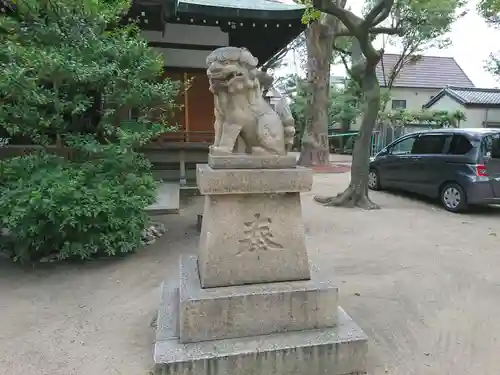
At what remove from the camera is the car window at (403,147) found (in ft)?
30.0

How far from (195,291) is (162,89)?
3.07 meters

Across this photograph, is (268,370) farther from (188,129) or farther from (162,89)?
(188,129)

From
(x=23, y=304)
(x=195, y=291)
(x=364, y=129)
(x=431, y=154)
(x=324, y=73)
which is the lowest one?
(x=23, y=304)

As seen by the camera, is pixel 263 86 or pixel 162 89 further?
pixel 162 89

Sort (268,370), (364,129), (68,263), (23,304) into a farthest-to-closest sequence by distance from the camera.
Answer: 1. (364,129)
2. (68,263)
3. (23,304)
4. (268,370)

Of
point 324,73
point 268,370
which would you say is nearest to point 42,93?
point 268,370

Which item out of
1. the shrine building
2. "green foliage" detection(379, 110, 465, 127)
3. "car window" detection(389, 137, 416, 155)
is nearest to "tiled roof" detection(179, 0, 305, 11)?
the shrine building

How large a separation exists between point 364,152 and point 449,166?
67.0 inches

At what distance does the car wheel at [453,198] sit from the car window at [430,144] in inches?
32.9

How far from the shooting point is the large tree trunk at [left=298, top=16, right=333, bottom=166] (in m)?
14.0

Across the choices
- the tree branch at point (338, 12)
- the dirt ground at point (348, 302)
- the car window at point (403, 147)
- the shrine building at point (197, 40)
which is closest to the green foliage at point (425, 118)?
the car window at point (403, 147)

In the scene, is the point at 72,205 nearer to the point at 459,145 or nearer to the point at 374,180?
the point at 459,145

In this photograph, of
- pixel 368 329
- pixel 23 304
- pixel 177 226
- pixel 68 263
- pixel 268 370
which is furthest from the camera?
pixel 177 226

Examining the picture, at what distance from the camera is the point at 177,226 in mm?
6328
